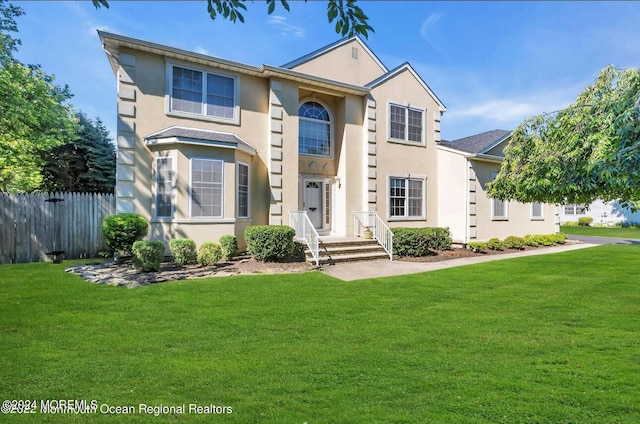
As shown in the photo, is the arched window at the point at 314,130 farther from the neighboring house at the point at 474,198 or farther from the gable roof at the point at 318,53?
the neighboring house at the point at 474,198

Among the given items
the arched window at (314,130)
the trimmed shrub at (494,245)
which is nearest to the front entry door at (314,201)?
the arched window at (314,130)

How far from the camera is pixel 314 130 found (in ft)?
45.3

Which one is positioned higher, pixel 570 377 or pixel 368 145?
pixel 368 145

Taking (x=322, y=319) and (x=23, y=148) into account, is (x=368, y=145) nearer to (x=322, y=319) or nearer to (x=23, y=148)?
(x=322, y=319)

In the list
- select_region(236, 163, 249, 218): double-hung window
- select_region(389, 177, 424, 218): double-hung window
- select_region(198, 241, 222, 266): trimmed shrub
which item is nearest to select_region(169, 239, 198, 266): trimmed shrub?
select_region(198, 241, 222, 266): trimmed shrub

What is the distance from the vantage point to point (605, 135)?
3.56m

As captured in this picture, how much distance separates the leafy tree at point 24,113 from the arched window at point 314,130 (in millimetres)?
11006

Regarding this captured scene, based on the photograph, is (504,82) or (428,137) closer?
(504,82)

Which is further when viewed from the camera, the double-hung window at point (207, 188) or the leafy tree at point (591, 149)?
the double-hung window at point (207, 188)

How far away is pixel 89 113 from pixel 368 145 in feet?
58.8

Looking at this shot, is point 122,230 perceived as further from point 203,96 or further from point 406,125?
point 406,125

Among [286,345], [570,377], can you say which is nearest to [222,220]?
[286,345]

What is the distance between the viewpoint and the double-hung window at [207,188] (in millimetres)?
10422

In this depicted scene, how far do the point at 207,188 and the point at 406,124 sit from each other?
352 inches
